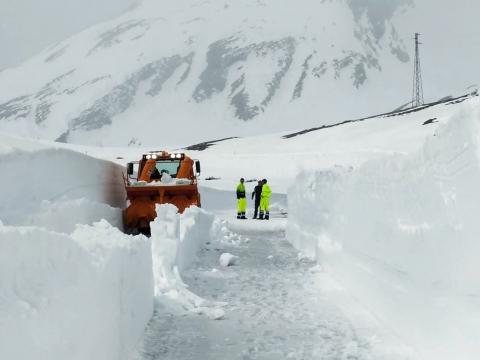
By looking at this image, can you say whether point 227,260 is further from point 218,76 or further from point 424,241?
point 218,76

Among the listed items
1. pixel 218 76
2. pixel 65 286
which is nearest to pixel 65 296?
pixel 65 286

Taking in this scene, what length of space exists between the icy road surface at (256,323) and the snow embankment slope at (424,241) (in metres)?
0.51

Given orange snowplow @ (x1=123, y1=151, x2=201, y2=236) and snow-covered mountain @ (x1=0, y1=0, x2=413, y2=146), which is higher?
snow-covered mountain @ (x1=0, y1=0, x2=413, y2=146)

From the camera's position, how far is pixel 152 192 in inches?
531

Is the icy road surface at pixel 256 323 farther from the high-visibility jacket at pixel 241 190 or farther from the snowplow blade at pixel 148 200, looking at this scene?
the high-visibility jacket at pixel 241 190

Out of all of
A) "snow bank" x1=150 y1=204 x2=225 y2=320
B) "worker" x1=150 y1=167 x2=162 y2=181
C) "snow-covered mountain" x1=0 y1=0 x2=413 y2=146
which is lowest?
"snow bank" x1=150 y1=204 x2=225 y2=320

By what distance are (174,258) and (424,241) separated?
3.98m

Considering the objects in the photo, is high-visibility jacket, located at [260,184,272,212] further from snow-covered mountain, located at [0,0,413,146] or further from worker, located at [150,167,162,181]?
snow-covered mountain, located at [0,0,413,146]

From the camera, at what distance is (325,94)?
472ft

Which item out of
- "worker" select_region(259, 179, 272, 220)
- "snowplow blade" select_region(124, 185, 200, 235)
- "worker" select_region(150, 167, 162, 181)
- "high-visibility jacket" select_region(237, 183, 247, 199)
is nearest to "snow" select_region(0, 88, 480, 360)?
"snowplow blade" select_region(124, 185, 200, 235)

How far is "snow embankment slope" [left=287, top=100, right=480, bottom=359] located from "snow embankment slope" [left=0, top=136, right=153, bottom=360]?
2404 mm

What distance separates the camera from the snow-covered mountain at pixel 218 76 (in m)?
141

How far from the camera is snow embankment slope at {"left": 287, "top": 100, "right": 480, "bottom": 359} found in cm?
410

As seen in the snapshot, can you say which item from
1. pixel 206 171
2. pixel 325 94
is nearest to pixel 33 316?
pixel 206 171
